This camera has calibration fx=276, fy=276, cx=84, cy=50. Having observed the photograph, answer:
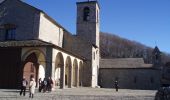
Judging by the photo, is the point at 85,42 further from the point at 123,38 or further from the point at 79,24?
the point at 123,38

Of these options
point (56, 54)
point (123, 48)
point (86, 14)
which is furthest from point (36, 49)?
point (123, 48)

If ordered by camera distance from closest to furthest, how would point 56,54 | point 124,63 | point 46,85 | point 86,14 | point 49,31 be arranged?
1. point 46,85
2. point 56,54
3. point 49,31
4. point 86,14
5. point 124,63

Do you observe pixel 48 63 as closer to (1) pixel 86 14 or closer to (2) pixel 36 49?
(2) pixel 36 49

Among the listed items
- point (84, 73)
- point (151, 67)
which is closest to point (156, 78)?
point (151, 67)

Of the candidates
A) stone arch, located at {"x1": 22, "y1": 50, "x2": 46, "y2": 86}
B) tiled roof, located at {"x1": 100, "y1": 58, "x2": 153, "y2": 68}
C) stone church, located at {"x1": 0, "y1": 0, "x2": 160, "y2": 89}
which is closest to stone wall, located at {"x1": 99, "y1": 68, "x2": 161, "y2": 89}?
stone church, located at {"x1": 0, "y1": 0, "x2": 160, "y2": 89}

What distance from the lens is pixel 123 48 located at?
9812 cm

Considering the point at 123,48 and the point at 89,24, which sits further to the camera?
the point at 123,48

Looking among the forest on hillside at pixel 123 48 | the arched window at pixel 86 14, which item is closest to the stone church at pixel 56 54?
the arched window at pixel 86 14

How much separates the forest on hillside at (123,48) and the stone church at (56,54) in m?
39.7

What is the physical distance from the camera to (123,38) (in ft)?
347

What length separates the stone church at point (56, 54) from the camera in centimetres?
2825

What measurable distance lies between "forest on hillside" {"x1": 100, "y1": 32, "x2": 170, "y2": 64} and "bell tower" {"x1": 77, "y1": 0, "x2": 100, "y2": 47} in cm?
4332

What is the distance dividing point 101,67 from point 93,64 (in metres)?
6.39

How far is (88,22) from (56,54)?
1821 centimetres
